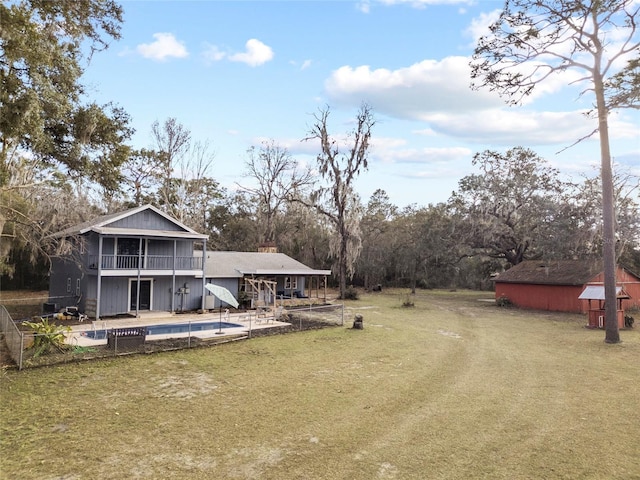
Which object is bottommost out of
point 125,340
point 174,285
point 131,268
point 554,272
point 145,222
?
point 125,340

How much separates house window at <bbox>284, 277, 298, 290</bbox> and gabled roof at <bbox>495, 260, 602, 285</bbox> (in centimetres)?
1581

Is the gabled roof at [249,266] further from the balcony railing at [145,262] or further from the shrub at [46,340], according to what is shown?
the shrub at [46,340]

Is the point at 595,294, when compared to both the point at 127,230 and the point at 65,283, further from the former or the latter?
the point at 65,283

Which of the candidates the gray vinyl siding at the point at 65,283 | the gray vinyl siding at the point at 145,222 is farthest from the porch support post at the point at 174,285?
the gray vinyl siding at the point at 65,283

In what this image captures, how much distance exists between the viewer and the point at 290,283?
31.6 meters

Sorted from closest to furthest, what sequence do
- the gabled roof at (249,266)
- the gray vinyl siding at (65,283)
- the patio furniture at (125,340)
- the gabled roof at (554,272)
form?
1. the patio furniture at (125,340)
2. the gray vinyl siding at (65,283)
3. the gabled roof at (249,266)
4. the gabled roof at (554,272)

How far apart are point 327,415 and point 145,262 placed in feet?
56.7

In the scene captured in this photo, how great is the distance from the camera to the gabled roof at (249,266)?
2702 cm

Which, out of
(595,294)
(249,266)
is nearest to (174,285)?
(249,266)

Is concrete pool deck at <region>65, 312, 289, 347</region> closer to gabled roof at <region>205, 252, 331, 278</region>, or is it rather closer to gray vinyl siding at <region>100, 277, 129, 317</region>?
gray vinyl siding at <region>100, 277, 129, 317</region>

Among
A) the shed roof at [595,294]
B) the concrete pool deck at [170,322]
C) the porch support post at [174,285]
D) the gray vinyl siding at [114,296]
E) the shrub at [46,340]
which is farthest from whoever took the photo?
the porch support post at [174,285]

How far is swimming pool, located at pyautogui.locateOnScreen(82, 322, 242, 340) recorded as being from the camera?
1648 centimetres

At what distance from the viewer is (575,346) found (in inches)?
635

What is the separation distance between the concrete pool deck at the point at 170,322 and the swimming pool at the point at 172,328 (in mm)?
170
